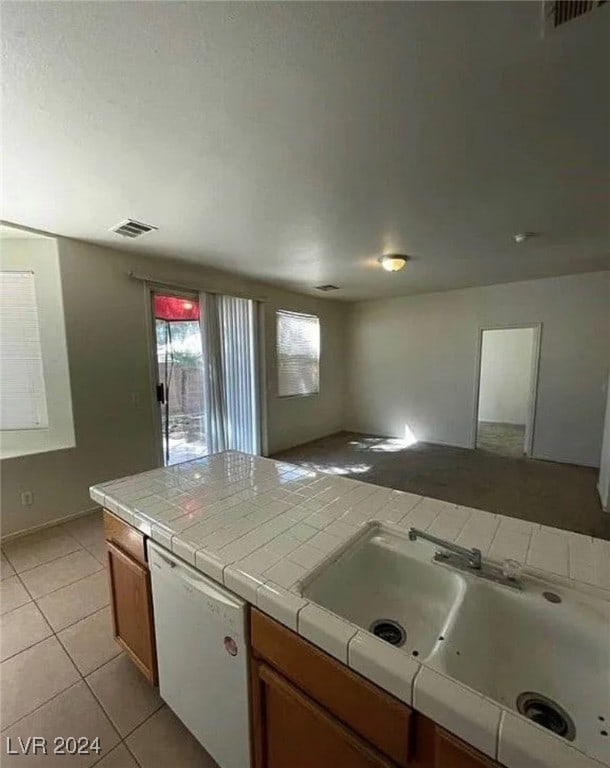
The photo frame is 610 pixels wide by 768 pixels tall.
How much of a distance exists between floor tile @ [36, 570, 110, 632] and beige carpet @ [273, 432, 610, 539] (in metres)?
2.65

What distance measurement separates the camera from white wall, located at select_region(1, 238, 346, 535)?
110 inches

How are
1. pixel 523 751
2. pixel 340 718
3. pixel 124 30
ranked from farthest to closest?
pixel 124 30
pixel 340 718
pixel 523 751

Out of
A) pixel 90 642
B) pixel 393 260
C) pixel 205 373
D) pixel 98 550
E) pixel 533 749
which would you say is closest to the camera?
pixel 533 749

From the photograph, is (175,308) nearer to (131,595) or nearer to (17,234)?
(17,234)

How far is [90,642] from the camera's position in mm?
1749

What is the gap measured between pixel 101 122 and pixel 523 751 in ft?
7.51

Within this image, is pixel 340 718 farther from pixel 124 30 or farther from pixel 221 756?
pixel 124 30

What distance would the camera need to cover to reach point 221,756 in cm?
110

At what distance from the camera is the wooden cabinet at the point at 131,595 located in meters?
1.32

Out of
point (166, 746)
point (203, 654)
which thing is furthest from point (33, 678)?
point (203, 654)

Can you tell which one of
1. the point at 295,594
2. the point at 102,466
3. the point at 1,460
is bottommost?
the point at 102,466

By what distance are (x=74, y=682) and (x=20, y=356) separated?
8.08 ft

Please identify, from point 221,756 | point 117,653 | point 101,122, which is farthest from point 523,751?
point 101,122

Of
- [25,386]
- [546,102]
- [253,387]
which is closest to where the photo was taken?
[546,102]
